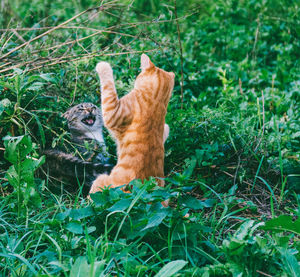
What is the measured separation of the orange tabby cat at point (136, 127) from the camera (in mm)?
2604

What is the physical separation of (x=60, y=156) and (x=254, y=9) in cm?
445

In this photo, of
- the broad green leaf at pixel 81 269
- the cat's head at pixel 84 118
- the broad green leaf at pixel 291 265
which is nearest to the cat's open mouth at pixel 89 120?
the cat's head at pixel 84 118

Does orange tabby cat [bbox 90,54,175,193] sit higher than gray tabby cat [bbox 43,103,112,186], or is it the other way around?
orange tabby cat [bbox 90,54,175,193]

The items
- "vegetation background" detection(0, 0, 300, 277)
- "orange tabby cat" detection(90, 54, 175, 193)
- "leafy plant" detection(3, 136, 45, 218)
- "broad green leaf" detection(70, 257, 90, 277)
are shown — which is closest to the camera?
"broad green leaf" detection(70, 257, 90, 277)

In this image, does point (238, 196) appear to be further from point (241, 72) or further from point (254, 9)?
point (254, 9)

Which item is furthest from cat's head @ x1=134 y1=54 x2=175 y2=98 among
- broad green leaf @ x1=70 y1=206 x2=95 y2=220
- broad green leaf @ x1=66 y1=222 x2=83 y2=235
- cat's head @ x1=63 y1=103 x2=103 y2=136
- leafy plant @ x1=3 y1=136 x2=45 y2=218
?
broad green leaf @ x1=66 y1=222 x2=83 y2=235

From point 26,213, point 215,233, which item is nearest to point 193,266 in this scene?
point 215,233

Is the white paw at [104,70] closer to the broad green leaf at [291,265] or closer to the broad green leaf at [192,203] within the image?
the broad green leaf at [192,203]

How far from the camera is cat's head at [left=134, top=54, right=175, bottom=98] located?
2875 millimetres

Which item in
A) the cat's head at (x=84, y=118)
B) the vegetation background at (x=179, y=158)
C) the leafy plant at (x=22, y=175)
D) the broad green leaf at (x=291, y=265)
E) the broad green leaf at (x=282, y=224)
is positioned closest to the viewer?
the broad green leaf at (x=291, y=265)

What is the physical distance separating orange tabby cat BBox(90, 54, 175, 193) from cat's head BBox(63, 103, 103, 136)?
535 millimetres

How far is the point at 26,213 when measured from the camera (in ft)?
7.64

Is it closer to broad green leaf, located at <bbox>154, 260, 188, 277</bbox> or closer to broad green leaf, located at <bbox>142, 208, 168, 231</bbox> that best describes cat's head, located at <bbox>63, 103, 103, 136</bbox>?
broad green leaf, located at <bbox>142, 208, 168, 231</bbox>

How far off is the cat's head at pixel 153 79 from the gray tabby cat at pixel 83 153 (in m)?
0.60
